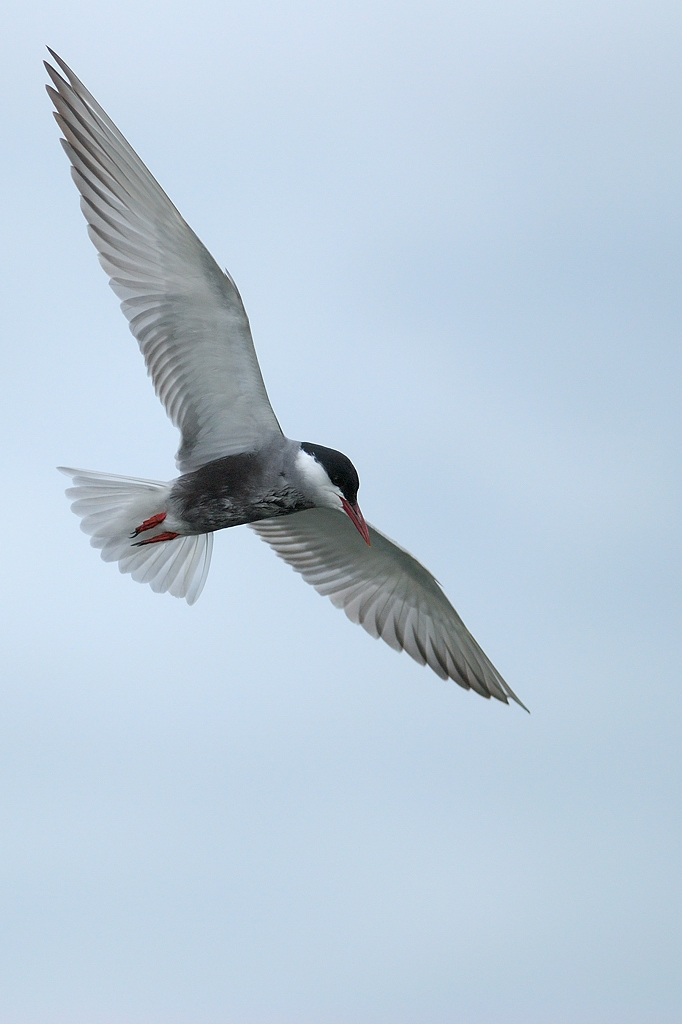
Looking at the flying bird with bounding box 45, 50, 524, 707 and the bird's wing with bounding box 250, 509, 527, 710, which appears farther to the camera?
the bird's wing with bounding box 250, 509, 527, 710

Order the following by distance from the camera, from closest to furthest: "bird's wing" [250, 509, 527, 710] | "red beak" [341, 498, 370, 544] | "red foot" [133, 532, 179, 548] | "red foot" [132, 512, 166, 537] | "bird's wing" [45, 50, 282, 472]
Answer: "bird's wing" [45, 50, 282, 472] < "red beak" [341, 498, 370, 544] < "red foot" [132, 512, 166, 537] < "red foot" [133, 532, 179, 548] < "bird's wing" [250, 509, 527, 710]

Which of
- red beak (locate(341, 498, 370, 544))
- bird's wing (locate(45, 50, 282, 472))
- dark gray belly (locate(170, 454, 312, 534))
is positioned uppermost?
bird's wing (locate(45, 50, 282, 472))

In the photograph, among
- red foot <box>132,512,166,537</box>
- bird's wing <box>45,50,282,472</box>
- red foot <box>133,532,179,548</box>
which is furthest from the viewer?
red foot <box>133,532,179,548</box>

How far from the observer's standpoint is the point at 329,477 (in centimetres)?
711

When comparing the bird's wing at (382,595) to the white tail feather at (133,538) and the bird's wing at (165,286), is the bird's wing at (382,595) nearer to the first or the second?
the white tail feather at (133,538)

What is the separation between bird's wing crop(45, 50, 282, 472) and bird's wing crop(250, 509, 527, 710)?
4.70 ft

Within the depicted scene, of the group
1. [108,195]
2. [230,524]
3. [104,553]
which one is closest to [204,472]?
[230,524]

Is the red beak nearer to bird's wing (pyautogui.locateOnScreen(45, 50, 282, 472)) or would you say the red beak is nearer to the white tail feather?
bird's wing (pyautogui.locateOnScreen(45, 50, 282, 472))

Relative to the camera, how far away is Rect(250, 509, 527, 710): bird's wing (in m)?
8.76

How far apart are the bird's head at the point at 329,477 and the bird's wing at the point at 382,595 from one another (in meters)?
1.48

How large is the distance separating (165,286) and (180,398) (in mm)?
650

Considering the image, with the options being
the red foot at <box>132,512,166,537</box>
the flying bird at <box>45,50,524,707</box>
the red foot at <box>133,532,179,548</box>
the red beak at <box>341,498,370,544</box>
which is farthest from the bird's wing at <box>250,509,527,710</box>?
the red beak at <box>341,498,370,544</box>

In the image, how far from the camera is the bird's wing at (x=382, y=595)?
876 cm

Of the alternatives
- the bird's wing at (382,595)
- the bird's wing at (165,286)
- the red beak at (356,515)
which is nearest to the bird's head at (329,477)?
the red beak at (356,515)
